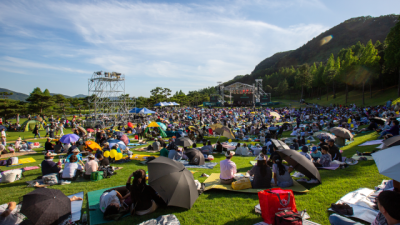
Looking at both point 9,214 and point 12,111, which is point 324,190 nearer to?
point 9,214

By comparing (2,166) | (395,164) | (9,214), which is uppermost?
(395,164)

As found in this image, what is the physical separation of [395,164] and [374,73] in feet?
141

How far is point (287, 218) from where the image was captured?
317 cm

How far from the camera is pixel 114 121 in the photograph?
83.1 feet

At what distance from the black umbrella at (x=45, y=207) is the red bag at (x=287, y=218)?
3660 mm

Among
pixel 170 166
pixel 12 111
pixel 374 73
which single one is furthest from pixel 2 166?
pixel 374 73

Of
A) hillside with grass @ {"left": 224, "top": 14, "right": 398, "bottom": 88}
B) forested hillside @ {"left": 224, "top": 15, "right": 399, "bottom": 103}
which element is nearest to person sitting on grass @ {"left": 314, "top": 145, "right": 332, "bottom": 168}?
forested hillside @ {"left": 224, "top": 15, "right": 399, "bottom": 103}

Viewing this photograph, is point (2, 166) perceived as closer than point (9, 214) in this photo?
No

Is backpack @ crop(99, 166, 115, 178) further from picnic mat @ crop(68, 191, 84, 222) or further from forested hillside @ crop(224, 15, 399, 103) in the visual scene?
forested hillside @ crop(224, 15, 399, 103)

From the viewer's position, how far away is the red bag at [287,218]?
10.3ft

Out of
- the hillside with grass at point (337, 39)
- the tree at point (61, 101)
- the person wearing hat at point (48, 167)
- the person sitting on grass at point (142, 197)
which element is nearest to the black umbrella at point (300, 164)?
the person sitting on grass at point (142, 197)

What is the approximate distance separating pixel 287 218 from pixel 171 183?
2096 millimetres

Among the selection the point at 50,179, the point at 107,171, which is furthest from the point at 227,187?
the point at 50,179

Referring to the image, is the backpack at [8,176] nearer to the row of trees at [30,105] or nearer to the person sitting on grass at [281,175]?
the person sitting on grass at [281,175]
